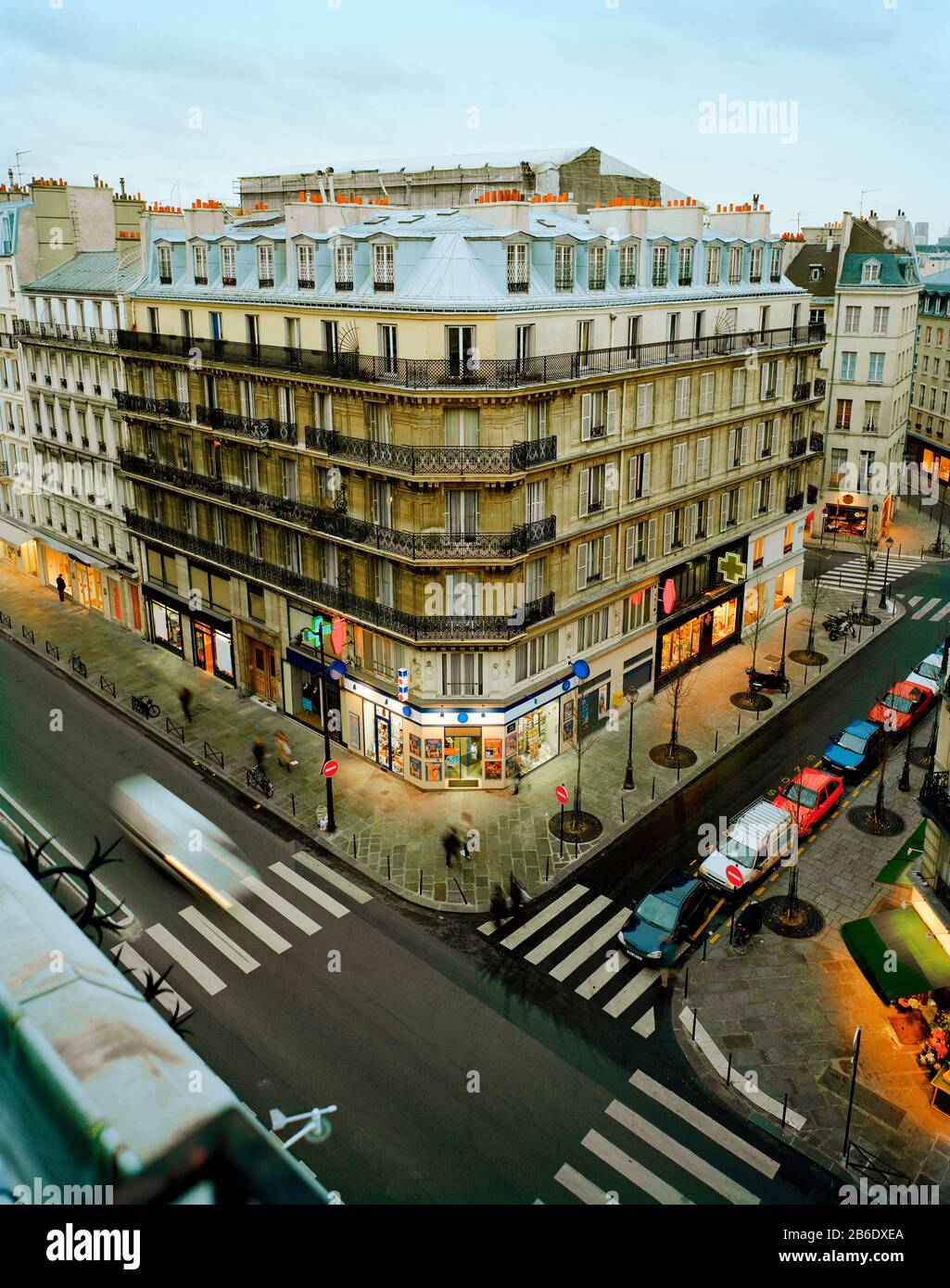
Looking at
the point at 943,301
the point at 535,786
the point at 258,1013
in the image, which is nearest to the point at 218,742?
the point at 535,786

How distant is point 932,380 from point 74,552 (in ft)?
227

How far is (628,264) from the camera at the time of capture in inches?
1368

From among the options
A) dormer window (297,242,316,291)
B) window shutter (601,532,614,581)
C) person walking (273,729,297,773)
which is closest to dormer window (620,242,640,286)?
window shutter (601,532,614,581)

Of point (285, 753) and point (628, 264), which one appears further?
point (285, 753)

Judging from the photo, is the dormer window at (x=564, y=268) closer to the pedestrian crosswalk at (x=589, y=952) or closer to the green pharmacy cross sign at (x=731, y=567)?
the green pharmacy cross sign at (x=731, y=567)

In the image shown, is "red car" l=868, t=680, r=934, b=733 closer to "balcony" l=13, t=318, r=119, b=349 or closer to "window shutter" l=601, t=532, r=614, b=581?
"window shutter" l=601, t=532, r=614, b=581

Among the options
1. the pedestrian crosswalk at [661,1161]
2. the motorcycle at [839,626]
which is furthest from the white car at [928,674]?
the pedestrian crosswalk at [661,1161]

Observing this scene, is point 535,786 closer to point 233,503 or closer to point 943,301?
point 233,503

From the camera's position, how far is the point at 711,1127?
802 inches

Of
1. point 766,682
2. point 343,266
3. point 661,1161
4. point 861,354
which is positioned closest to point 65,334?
point 343,266

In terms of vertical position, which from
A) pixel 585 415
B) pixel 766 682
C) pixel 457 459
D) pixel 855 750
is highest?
pixel 585 415

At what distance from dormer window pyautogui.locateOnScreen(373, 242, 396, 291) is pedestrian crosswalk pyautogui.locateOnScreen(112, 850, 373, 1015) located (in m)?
18.6

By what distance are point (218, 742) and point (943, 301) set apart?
68.1 m

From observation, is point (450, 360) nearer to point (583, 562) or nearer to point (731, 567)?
point (583, 562)
